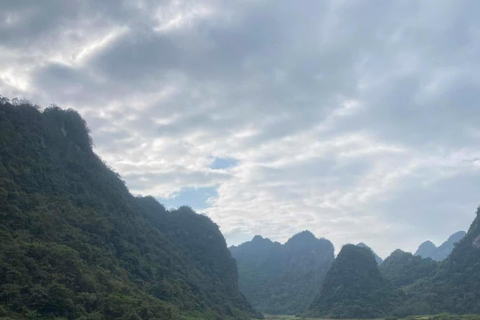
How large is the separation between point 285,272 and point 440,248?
4741 centimetres

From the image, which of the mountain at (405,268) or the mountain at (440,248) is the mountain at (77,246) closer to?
the mountain at (405,268)

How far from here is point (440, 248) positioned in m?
112

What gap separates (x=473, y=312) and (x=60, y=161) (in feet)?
137

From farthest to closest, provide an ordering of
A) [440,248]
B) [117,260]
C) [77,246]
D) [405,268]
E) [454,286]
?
[440,248], [405,268], [454,286], [117,260], [77,246]

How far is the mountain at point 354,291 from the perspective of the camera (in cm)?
5197

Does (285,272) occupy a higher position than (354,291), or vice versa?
(285,272)

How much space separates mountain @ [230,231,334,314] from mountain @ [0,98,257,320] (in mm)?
22456

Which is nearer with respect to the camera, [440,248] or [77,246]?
[77,246]

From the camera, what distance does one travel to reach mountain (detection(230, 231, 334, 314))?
248ft

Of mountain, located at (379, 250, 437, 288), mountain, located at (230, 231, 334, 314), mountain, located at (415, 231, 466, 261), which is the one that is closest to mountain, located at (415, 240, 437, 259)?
mountain, located at (415, 231, 466, 261)

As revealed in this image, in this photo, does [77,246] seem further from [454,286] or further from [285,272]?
[285,272]

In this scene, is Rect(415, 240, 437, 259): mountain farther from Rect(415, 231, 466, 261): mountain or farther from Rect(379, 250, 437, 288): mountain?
Rect(379, 250, 437, 288): mountain

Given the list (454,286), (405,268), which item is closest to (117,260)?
(454,286)

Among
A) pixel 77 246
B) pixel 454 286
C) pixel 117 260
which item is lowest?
pixel 454 286
